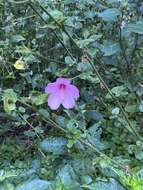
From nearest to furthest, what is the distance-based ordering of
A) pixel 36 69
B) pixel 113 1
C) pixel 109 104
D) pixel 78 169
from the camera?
pixel 78 169 → pixel 113 1 → pixel 109 104 → pixel 36 69

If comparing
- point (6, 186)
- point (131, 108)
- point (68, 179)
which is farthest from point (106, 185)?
point (131, 108)

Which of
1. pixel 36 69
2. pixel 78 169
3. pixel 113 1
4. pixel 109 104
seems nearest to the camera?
pixel 78 169

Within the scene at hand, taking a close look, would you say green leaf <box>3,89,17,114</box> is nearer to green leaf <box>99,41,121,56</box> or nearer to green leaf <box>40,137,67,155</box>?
green leaf <box>40,137,67,155</box>

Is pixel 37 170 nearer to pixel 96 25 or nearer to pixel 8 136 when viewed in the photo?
pixel 8 136

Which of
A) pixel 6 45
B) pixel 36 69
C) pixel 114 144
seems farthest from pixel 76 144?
pixel 36 69

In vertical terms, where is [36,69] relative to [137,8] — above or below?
below

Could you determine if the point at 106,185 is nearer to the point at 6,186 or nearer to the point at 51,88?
the point at 6,186

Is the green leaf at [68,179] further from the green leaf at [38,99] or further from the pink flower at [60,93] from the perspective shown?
the pink flower at [60,93]

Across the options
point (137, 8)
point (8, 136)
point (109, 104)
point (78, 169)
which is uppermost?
point (137, 8)
